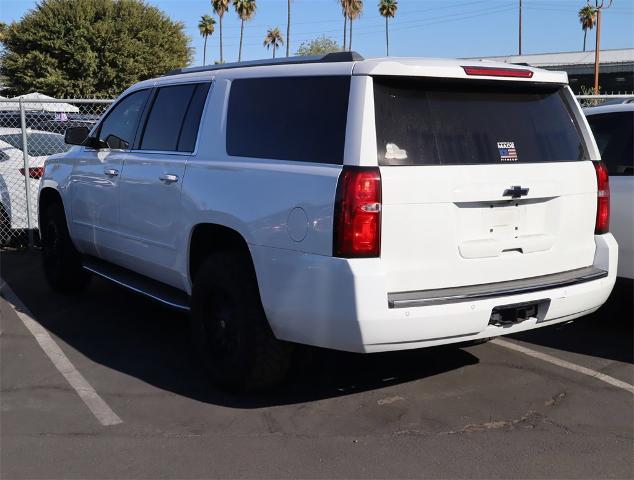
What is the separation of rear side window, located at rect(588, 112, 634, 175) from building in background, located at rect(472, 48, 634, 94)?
39.5 metres

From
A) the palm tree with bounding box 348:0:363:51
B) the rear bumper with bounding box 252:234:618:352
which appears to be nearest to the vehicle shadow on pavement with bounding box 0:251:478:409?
the rear bumper with bounding box 252:234:618:352

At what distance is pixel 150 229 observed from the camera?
5.19 metres

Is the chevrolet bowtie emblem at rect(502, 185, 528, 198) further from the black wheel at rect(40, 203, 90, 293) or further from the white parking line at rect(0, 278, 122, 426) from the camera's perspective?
the black wheel at rect(40, 203, 90, 293)

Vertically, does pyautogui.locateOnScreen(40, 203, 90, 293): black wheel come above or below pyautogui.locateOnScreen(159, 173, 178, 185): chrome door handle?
below

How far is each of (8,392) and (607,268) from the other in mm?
3876

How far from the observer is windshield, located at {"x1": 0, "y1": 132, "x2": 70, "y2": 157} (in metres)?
10.0

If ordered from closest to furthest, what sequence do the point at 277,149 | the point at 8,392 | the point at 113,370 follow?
the point at 277,149
the point at 8,392
the point at 113,370

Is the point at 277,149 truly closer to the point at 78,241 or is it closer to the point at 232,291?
the point at 232,291

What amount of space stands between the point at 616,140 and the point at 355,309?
131 inches

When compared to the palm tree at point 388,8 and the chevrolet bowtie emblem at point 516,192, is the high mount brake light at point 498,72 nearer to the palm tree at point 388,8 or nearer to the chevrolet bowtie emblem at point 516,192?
the chevrolet bowtie emblem at point 516,192

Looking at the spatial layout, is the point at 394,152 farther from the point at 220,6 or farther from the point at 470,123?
Result: the point at 220,6

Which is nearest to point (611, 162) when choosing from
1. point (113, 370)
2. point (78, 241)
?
point (113, 370)

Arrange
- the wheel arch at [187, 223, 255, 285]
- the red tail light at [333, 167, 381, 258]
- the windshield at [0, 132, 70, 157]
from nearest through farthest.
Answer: the red tail light at [333, 167, 381, 258] → the wheel arch at [187, 223, 255, 285] → the windshield at [0, 132, 70, 157]

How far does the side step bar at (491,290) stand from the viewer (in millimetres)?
3670
